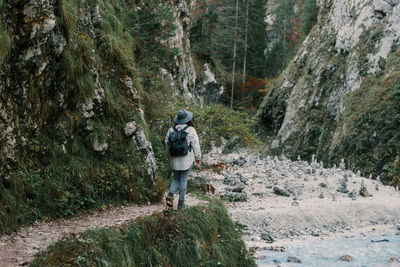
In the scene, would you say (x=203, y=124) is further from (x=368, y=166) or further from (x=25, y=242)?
(x=25, y=242)

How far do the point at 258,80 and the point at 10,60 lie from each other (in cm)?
3819

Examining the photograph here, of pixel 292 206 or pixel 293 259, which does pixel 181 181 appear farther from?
pixel 292 206

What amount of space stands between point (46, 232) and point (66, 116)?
99.1 inches

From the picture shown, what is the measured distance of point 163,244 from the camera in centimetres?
656

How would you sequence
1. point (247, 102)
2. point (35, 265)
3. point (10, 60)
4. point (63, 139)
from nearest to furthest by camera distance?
1. point (35, 265)
2. point (10, 60)
3. point (63, 139)
4. point (247, 102)

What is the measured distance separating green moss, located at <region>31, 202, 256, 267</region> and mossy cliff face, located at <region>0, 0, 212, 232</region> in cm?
137

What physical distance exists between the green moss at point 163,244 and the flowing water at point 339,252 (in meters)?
1.67

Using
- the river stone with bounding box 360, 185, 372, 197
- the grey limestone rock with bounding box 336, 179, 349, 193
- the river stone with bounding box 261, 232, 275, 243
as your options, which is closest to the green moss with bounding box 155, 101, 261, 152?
the grey limestone rock with bounding box 336, 179, 349, 193

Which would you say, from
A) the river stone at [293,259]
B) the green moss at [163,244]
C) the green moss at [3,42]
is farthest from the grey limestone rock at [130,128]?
the river stone at [293,259]

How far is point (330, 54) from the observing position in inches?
1086

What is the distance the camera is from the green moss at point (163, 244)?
17.3ft

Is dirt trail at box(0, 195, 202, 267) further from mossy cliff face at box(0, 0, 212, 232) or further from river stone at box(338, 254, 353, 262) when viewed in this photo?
river stone at box(338, 254, 353, 262)

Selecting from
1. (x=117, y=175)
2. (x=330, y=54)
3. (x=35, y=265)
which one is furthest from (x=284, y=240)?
(x=330, y=54)

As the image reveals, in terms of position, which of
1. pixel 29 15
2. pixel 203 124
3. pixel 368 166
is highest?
pixel 29 15
